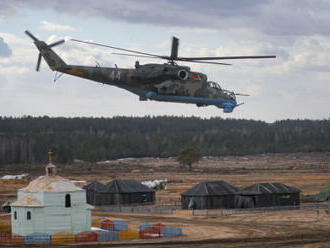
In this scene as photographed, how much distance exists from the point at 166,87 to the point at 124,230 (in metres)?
14.1

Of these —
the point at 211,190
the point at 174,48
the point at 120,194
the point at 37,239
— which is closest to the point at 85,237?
the point at 37,239

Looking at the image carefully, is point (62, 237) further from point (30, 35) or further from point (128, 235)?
point (30, 35)

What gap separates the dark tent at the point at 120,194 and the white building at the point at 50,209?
3102 centimetres

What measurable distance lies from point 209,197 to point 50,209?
28.3 meters

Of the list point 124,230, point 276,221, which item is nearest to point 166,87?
point 124,230

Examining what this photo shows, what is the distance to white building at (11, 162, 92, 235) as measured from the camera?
45.3 metres

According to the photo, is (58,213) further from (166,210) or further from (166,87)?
(166,210)

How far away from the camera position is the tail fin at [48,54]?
41938 millimetres

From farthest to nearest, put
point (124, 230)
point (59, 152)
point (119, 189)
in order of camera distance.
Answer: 1. point (59, 152)
2. point (119, 189)
3. point (124, 230)

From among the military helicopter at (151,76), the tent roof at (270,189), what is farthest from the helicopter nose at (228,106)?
the tent roof at (270,189)

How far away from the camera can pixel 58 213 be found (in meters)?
45.6

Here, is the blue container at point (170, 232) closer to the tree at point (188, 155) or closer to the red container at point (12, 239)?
the red container at point (12, 239)

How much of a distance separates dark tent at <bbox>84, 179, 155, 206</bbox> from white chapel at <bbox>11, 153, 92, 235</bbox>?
31.0 metres

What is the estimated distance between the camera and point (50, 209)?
45.4m
